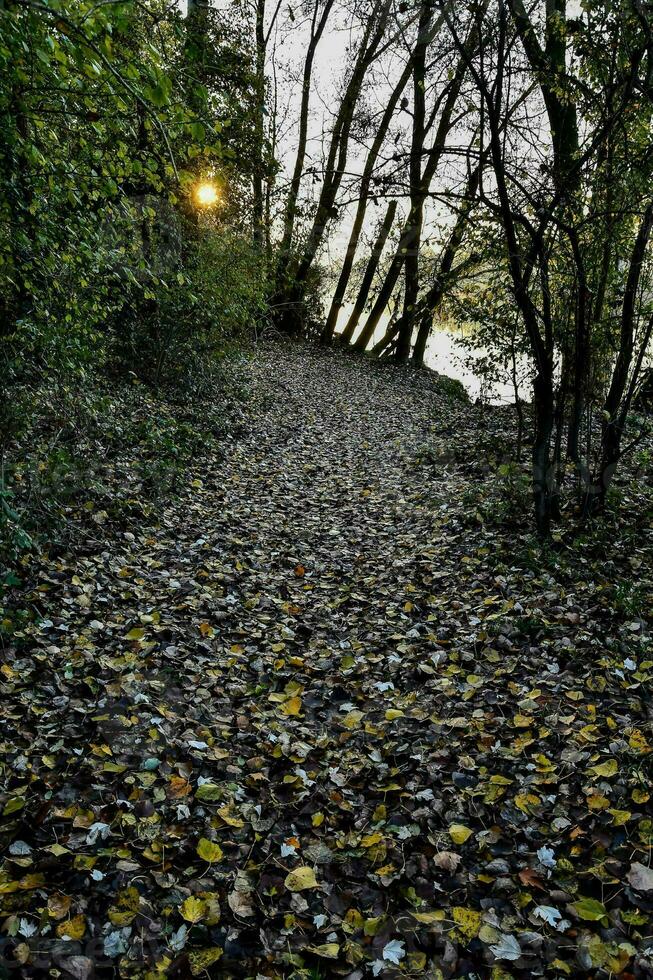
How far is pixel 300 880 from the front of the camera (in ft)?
9.41

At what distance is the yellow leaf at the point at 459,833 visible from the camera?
307 centimetres

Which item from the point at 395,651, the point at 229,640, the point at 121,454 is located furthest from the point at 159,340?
the point at 395,651

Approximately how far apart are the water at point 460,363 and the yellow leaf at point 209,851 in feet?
25.3

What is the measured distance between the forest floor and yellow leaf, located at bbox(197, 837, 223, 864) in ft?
0.05

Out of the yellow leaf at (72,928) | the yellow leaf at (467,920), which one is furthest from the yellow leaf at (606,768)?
the yellow leaf at (72,928)

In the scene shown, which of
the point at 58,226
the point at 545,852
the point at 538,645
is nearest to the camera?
the point at 545,852

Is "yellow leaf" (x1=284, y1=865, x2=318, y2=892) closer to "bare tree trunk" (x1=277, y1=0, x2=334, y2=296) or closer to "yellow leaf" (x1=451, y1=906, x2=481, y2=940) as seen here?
"yellow leaf" (x1=451, y1=906, x2=481, y2=940)

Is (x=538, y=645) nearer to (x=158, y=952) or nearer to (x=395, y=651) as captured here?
(x=395, y=651)

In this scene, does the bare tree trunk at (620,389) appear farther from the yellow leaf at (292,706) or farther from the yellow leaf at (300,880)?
Answer: the yellow leaf at (300,880)

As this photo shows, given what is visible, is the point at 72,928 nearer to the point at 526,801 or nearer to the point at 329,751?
the point at 329,751

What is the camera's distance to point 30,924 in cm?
251

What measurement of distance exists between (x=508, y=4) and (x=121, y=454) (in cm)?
621

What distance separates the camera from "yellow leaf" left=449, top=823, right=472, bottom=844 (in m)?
3.07

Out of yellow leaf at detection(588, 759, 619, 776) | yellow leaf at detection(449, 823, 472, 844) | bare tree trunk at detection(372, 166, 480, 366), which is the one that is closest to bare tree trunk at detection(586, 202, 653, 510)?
bare tree trunk at detection(372, 166, 480, 366)
